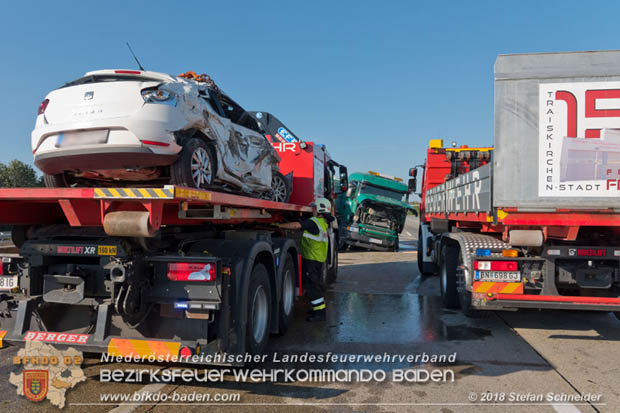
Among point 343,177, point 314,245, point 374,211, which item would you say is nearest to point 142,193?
point 314,245

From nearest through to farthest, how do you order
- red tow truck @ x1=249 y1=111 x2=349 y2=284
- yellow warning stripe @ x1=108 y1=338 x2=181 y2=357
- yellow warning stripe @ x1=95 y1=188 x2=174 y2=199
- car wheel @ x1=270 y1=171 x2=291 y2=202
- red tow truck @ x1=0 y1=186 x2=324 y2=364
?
yellow warning stripe @ x1=95 y1=188 x2=174 y2=199
red tow truck @ x1=0 y1=186 x2=324 y2=364
yellow warning stripe @ x1=108 y1=338 x2=181 y2=357
car wheel @ x1=270 y1=171 x2=291 y2=202
red tow truck @ x1=249 y1=111 x2=349 y2=284

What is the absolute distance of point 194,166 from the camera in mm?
4121

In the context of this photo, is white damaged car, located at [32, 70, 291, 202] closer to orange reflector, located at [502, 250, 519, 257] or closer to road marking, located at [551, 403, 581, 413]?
orange reflector, located at [502, 250, 519, 257]

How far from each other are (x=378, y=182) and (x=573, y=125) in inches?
450

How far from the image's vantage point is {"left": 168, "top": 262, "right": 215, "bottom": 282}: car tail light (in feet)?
11.3

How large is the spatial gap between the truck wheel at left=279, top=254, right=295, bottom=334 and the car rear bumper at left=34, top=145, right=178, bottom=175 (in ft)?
7.50

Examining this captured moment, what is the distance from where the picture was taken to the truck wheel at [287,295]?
525 centimetres

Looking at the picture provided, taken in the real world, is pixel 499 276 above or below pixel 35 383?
above

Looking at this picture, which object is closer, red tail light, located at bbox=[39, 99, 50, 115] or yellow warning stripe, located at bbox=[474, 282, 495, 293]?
red tail light, located at bbox=[39, 99, 50, 115]

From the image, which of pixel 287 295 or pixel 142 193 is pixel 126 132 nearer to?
pixel 142 193

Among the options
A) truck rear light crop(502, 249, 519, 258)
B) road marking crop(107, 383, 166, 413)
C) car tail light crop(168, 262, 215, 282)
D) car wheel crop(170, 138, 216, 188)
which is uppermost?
car wheel crop(170, 138, 216, 188)

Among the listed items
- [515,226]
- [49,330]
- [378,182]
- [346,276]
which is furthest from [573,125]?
[378,182]

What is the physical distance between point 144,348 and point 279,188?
4.47m

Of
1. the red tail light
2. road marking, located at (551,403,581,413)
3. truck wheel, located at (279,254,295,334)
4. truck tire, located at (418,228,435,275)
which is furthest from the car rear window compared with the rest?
truck tire, located at (418,228,435,275)
